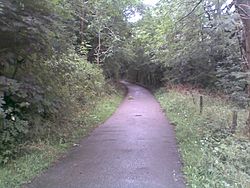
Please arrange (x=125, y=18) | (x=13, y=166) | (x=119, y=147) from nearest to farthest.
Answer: (x=13, y=166) < (x=119, y=147) < (x=125, y=18)

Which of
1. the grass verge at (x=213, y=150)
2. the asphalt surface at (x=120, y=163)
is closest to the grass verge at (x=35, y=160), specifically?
the asphalt surface at (x=120, y=163)

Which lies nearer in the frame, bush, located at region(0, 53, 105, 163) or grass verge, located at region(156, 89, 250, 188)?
grass verge, located at region(156, 89, 250, 188)

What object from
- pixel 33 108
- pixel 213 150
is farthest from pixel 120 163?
pixel 33 108

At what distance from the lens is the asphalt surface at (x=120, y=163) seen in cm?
696

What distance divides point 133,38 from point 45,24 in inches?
1192

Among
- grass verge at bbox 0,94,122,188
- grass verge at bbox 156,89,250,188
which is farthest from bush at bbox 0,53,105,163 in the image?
grass verge at bbox 156,89,250,188

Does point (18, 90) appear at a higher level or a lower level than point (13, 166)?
higher

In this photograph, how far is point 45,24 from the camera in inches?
363

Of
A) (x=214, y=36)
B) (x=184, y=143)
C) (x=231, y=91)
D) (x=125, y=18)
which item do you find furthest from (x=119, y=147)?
→ (x=125, y=18)

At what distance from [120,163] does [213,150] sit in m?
2.33

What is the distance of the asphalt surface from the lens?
22.8ft

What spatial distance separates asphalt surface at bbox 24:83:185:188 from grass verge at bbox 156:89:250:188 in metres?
0.31

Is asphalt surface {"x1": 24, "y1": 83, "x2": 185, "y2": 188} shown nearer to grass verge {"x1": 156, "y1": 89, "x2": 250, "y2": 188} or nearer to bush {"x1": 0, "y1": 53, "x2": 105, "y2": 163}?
grass verge {"x1": 156, "y1": 89, "x2": 250, "y2": 188}

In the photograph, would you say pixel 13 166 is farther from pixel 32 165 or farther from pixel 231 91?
pixel 231 91
